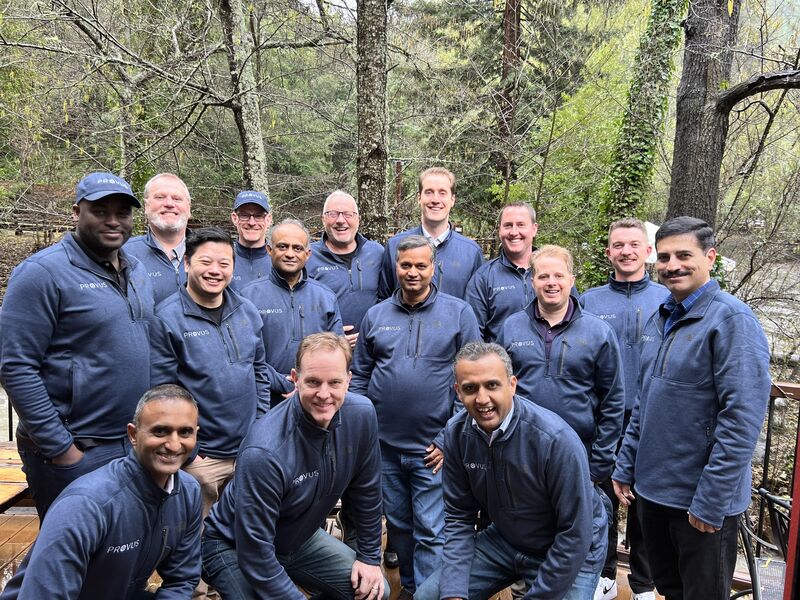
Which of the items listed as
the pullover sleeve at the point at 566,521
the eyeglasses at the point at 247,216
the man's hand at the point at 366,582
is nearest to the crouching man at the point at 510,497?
the pullover sleeve at the point at 566,521

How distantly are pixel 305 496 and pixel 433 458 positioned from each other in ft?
2.67

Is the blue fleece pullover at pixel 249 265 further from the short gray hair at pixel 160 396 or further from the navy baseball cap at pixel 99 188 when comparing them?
the short gray hair at pixel 160 396

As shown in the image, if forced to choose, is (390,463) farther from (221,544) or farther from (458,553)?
(221,544)

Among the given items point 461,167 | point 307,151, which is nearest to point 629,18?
point 461,167

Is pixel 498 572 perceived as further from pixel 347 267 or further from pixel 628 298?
pixel 347 267

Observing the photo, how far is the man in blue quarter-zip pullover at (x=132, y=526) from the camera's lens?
6.56 feet

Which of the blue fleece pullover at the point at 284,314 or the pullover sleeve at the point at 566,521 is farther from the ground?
the blue fleece pullover at the point at 284,314

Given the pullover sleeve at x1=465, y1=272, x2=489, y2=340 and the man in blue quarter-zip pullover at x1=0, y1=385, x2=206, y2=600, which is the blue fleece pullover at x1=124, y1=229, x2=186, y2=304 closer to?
the man in blue quarter-zip pullover at x1=0, y1=385, x2=206, y2=600

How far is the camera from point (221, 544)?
2.72 metres

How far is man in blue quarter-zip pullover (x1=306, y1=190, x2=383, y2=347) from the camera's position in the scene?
410 centimetres

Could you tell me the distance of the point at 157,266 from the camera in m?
3.54

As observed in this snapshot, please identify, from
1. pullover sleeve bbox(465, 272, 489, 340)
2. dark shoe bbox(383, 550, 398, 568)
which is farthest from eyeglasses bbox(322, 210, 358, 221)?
dark shoe bbox(383, 550, 398, 568)

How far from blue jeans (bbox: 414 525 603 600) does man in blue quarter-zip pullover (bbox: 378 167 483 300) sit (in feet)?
5.70

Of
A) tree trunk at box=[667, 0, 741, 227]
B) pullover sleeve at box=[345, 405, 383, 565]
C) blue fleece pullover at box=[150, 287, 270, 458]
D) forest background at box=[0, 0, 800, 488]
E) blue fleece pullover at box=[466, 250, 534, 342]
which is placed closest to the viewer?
pullover sleeve at box=[345, 405, 383, 565]
